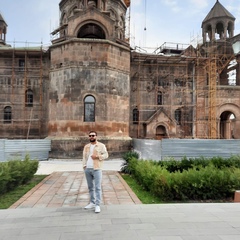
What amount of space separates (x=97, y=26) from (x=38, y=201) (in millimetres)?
16954

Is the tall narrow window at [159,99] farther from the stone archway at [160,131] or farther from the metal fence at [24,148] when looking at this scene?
the metal fence at [24,148]

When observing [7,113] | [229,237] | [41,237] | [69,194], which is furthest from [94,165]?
[7,113]

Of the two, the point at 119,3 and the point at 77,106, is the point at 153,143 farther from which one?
the point at 119,3

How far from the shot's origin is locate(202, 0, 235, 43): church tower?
99.1ft

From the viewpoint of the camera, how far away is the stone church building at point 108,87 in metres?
19.5

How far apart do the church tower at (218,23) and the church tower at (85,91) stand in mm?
14658

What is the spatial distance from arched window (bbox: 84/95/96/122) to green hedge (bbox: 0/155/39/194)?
354 inches

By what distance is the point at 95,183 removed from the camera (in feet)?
21.0

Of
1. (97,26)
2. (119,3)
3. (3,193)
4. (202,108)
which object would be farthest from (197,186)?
(119,3)

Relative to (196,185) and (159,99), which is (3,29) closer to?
(159,99)

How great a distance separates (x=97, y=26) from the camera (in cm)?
2147

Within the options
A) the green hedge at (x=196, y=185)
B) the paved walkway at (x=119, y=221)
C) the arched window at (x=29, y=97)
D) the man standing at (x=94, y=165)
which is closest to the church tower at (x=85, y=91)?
the arched window at (x=29, y=97)

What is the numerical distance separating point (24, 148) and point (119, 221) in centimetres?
1358

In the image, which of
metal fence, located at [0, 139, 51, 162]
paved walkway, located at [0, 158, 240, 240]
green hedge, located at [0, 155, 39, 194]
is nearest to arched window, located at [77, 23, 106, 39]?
metal fence, located at [0, 139, 51, 162]
